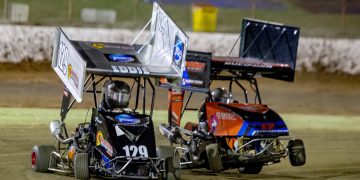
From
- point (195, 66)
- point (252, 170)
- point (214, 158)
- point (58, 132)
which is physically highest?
point (195, 66)

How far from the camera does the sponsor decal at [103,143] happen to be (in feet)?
50.7

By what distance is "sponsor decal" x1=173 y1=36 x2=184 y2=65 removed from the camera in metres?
16.5

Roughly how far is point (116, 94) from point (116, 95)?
0.02m

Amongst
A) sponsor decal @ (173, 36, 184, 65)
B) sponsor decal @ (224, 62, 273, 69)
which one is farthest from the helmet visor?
sponsor decal @ (224, 62, 273, 69)

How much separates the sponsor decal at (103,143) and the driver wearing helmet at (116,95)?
0.61 m

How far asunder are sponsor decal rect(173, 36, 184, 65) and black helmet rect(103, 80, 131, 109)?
103cm

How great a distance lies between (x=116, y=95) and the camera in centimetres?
1623

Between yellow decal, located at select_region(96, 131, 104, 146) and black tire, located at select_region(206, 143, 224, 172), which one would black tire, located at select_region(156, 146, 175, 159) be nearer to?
black tire, located at select_region(206, 143, 224, 172)

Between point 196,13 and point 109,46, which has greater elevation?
point 196,13

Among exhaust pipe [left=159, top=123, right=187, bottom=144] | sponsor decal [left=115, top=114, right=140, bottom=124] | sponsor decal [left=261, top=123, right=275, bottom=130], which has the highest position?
sponsor decal [left=115, top=114, right=140, bottom=124]

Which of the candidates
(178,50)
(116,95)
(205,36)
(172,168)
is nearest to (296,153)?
(178,50)

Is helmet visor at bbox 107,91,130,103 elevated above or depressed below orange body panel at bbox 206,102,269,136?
above

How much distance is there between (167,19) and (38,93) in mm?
13580

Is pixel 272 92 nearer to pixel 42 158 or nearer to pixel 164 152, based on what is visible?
pixel 164 152
